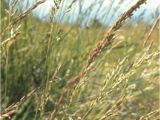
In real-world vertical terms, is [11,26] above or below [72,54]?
above

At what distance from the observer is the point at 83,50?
2930 mm

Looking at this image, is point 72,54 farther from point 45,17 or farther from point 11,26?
point 11,26

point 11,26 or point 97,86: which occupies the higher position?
point 11,26

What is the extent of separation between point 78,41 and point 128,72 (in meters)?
1.81

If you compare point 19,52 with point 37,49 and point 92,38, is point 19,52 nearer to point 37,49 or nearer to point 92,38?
point 37,49

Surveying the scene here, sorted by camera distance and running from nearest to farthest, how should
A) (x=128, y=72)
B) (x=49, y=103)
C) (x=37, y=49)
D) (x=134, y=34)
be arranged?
1. (x=128, y=72)
2. (x=49, y=103)
3. (x=37, y=49)
4. (x=134, y=34)

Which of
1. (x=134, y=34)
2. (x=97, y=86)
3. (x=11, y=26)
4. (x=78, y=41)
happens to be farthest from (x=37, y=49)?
(x=11, y=26)

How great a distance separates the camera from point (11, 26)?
126 centimetres

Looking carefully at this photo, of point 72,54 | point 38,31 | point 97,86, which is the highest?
point 38,31

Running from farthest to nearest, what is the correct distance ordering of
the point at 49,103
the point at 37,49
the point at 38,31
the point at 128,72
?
1. the point at 38,31
2. the point at 37,49
3. the point at 49,103
4. the point at 128,72

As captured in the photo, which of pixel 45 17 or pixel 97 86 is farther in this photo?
pixel 97 86

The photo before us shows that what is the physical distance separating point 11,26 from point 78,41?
1729 millimetres

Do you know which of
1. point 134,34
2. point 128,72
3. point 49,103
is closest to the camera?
point 128,72

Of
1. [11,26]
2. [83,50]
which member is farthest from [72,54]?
[11,26]
